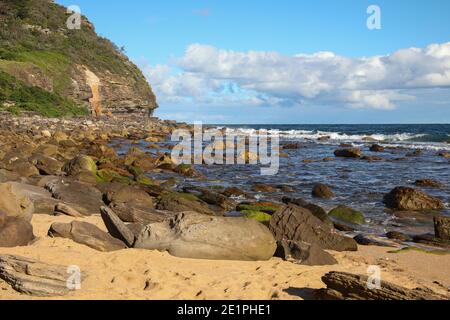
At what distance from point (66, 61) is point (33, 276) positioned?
48346 millimetres

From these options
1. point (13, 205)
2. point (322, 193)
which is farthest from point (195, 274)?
point (322, 193)

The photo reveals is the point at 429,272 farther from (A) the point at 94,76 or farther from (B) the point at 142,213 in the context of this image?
(A) the point at 94,76

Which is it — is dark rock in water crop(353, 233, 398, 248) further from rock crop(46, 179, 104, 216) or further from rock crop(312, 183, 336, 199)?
rock crop(46, 179, 104, 216)

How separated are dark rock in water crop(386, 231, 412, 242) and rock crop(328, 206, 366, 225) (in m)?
1.15

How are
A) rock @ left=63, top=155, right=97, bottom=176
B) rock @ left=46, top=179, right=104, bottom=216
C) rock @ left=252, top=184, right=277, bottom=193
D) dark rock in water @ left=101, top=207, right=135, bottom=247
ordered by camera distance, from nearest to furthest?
dark rock in water @ left=101, top=207, right=135, bottom=247 < rock @ left=46, top=179, right=104, bottom=216 < rock @ left=63, top=155, right=97, bottom=176 < rock @ left=252, top=184, right=277, bottom=193

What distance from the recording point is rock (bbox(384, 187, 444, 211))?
12023 mm

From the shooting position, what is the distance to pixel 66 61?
49781 mm

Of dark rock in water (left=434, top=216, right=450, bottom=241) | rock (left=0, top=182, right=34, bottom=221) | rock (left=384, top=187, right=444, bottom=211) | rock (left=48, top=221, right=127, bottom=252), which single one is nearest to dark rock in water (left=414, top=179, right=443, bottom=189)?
rock (left=384, top=187, right=444, bottom=211)

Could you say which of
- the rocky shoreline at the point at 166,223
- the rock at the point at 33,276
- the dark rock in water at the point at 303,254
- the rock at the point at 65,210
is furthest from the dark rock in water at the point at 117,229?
the dark rock in water at the point at 303,254

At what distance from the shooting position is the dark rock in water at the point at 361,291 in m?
4.61

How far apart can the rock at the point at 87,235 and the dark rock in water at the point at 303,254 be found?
→ 2380 millimetres

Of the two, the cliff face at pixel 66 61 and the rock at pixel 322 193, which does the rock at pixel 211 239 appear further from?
the cliff face at pixel 66 61
